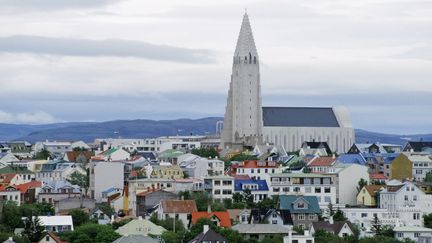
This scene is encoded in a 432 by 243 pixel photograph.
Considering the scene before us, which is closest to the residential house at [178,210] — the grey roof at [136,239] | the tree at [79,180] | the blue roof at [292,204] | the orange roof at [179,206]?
the orange roof at [179,206]

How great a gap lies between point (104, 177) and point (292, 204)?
22061 mm

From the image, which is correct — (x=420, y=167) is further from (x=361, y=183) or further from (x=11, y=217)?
(x=11, y=217)

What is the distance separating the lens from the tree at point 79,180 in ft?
339

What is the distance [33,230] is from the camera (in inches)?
2881

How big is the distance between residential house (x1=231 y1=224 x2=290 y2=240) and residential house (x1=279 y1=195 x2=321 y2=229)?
519 centimetres

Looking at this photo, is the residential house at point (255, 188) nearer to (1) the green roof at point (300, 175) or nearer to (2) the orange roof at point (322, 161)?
(1) the green roof at point (300, 175)

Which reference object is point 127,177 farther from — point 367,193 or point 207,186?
point 367,193

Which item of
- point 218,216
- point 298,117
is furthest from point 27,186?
point 298,117

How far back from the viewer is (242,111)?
549 feet

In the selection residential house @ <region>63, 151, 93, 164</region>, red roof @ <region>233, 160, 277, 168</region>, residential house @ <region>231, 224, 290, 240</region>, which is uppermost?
residential house @ <region>63, 151, 93, 164</region>

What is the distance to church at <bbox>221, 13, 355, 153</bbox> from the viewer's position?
164 meters

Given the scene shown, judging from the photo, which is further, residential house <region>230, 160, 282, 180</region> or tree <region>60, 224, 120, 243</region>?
residential house <region>230, 160, 282, 180</region>

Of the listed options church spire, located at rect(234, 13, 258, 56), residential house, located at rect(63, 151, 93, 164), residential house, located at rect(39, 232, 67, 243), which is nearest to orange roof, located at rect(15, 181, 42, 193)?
residential house, located at rect(39, 232, 67, 243)

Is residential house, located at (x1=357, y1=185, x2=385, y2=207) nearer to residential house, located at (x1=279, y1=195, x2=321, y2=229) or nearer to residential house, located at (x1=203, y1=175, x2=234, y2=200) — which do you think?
residential house, located at (x1=279, y1=195, x2=321, y2=229)
